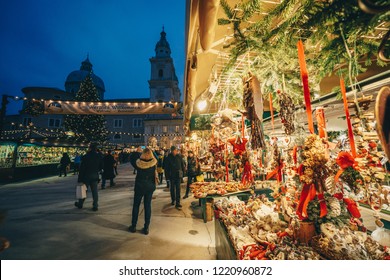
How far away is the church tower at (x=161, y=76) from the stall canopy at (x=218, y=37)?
38.5 meters

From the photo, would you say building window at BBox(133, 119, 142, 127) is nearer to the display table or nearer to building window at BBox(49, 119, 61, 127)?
building window at BBox(49, 119, 61, 127)

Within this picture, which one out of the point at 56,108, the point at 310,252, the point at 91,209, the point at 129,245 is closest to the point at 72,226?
the point at 91,209

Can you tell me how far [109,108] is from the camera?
31.6 feet

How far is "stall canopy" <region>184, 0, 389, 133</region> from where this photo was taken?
61.9 inches

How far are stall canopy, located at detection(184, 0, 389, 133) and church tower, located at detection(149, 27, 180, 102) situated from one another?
38544mm

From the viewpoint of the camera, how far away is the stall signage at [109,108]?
30.6 ft

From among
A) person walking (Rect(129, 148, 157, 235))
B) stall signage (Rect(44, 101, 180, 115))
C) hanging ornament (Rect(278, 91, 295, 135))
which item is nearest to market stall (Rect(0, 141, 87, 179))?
stall signage (Rect(44, 101, 180, 115))

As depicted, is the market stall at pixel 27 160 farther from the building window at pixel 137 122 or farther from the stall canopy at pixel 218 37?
the building window at pixel 137 122

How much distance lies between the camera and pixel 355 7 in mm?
1243

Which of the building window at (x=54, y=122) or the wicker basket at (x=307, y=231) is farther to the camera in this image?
the building window at (x=54, y=122)

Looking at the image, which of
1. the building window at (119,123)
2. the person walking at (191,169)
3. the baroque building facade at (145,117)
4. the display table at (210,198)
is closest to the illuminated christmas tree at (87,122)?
the baroque building facade at (145,117)

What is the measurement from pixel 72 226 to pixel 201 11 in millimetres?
5310

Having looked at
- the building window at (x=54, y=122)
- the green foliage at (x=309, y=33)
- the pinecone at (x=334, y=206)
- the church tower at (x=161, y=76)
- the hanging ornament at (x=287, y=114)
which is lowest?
the pinecone at (x=334, y=206)

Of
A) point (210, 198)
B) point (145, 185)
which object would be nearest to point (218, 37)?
point (145, 185)
